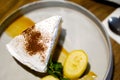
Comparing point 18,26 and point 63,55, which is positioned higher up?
point 18,26

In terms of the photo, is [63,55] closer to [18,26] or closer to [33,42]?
[33,42]

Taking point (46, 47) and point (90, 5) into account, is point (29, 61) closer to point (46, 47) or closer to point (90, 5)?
point (46, 47)

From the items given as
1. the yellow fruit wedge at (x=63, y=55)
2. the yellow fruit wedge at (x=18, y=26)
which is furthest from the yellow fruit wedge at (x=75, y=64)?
the yellow fruit wedge at (x=18, y=26)

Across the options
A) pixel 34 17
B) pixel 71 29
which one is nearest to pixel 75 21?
pixel 71 29

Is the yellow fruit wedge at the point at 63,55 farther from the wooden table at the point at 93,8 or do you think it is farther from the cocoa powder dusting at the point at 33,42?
the wooden table at the point at 93,8

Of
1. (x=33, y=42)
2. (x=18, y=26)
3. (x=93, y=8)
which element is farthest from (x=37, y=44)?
(x=93, y=8)
